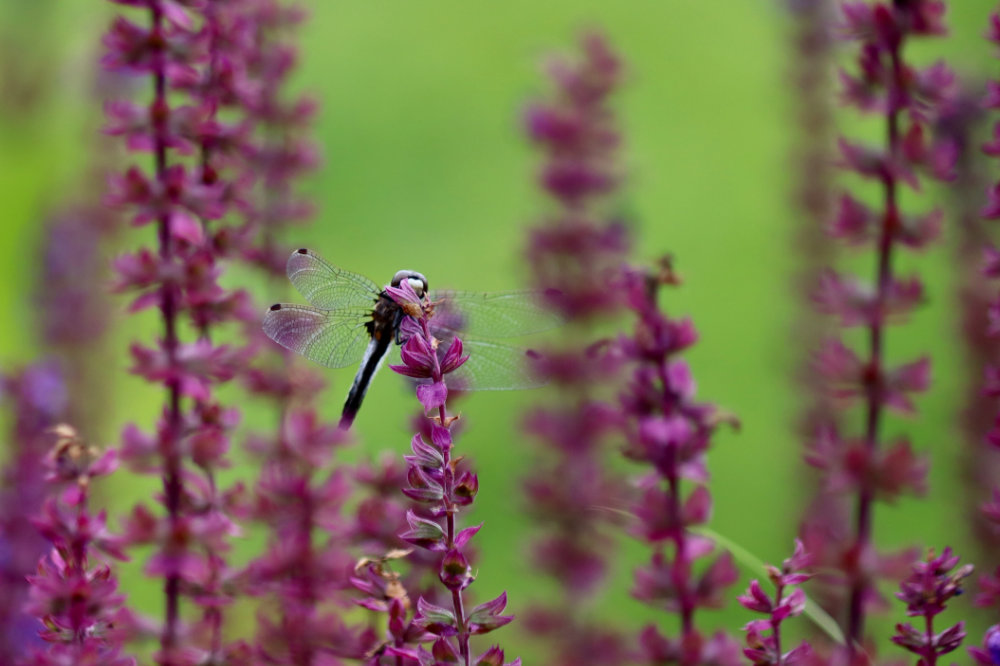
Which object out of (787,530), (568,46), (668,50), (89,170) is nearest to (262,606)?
(787,530)

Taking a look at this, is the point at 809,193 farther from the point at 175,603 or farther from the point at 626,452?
the point at 175,603

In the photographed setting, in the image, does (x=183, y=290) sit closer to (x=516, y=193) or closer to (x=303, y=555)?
(x=303, y=555)

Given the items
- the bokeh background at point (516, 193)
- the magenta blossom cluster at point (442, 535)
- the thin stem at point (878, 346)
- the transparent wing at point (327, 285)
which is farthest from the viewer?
the bokeh background at point (516, 193)

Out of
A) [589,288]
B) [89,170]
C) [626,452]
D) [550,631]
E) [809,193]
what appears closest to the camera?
[626,452]

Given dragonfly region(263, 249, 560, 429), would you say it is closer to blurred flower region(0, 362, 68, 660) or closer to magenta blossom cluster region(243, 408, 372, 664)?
magenta blossom cluster region(243, 408, 372, 664)

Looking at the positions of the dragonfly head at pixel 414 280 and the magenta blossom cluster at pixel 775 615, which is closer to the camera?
the magenta blossom cluster at pixel 775 615

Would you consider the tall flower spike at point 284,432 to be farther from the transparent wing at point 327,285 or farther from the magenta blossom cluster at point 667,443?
the magenta blossom cluster at point 667,443

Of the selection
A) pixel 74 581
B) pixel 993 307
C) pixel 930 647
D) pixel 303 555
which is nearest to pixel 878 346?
pixel 993 307

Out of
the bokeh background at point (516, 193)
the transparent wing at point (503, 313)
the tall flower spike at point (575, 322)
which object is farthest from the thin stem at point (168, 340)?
the bokeh background at point (516, 193)
